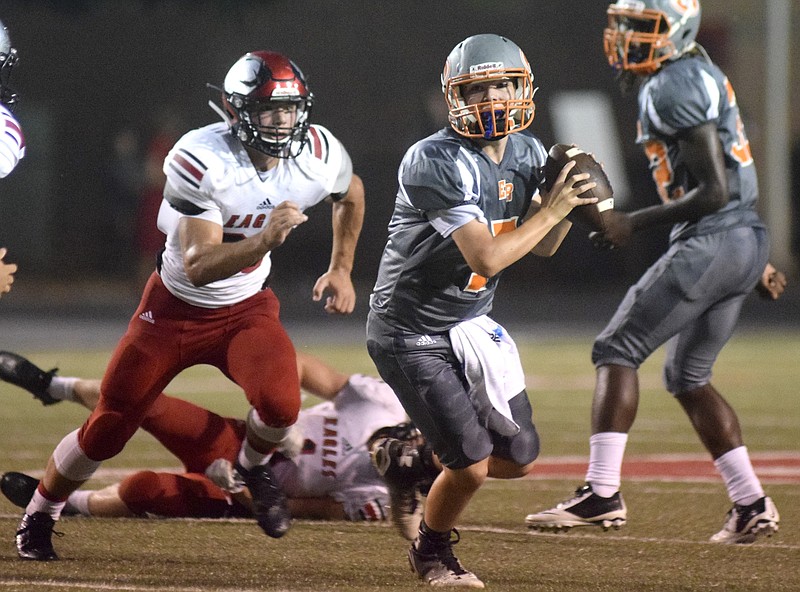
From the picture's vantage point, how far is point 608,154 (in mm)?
16094

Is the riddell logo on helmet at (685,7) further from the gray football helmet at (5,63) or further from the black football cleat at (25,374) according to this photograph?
the black football cleat at (25,374)

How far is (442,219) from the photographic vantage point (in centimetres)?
397

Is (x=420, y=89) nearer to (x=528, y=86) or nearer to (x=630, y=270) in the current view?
(x=630, y=270)

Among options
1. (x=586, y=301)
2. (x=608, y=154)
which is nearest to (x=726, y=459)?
(x=586, y=301)

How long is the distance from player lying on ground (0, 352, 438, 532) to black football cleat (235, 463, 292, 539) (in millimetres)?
147

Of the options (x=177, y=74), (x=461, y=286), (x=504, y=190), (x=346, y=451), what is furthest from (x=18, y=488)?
(x=177, y=74)

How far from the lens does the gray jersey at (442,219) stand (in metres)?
3.99

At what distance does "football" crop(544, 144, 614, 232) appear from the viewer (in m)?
4.12

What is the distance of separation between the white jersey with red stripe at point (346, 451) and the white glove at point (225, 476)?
26cm

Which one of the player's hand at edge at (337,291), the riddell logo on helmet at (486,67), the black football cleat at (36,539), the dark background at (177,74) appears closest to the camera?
the riddell logo on helmet at (486,67)

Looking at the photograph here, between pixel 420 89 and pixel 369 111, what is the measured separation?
0.67 metres

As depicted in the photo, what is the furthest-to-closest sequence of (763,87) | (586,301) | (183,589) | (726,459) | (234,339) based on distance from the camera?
1. (763,87)
2. (586,301)
3. (726,459)
4. (234,339)
5. (183,589)

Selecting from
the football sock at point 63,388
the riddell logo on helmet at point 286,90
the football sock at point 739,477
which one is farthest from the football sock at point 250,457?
the football sock at point 739,477

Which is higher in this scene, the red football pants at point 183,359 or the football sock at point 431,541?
the red football pants at point 183,359
